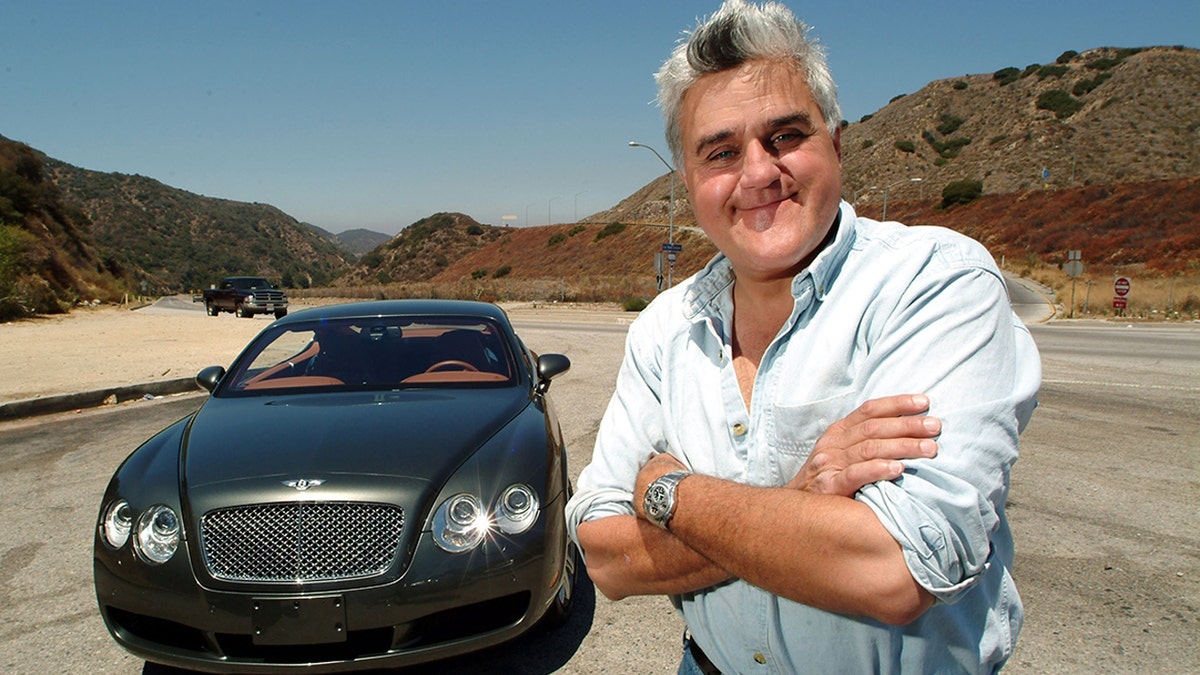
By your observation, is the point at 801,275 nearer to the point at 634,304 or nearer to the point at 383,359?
the point at 383,359

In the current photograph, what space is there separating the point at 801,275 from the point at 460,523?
1.96 meters

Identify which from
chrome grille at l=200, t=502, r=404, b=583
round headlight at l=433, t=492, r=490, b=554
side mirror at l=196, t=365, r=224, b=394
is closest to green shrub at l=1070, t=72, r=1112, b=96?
side mirror at l=196, t=365, r=224, b=394

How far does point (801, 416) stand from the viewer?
4.52 feet

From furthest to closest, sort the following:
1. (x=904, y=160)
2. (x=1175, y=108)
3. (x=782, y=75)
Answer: (x=904, y=160) → (x=1175, y=108) → (x=782, y=75)

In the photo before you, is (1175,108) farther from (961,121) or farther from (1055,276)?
(1055,276)

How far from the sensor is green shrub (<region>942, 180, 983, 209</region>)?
64938mm

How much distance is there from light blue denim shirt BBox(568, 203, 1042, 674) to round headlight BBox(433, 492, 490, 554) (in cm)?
144

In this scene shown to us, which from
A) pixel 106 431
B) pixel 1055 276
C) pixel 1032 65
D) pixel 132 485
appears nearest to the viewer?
pixel 132 485

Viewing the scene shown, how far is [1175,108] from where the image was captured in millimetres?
72375

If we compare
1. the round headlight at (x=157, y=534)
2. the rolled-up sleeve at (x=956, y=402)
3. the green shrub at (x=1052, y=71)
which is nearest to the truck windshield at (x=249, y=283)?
the round headlight at (x=157, y=534)

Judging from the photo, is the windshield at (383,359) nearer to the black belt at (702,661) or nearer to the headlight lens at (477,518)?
the headlight lens at (477,518)

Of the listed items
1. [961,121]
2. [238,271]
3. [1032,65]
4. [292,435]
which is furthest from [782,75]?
[238,271]

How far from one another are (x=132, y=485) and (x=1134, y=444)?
740 cm

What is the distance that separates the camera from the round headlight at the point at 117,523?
A: 9.68ft
